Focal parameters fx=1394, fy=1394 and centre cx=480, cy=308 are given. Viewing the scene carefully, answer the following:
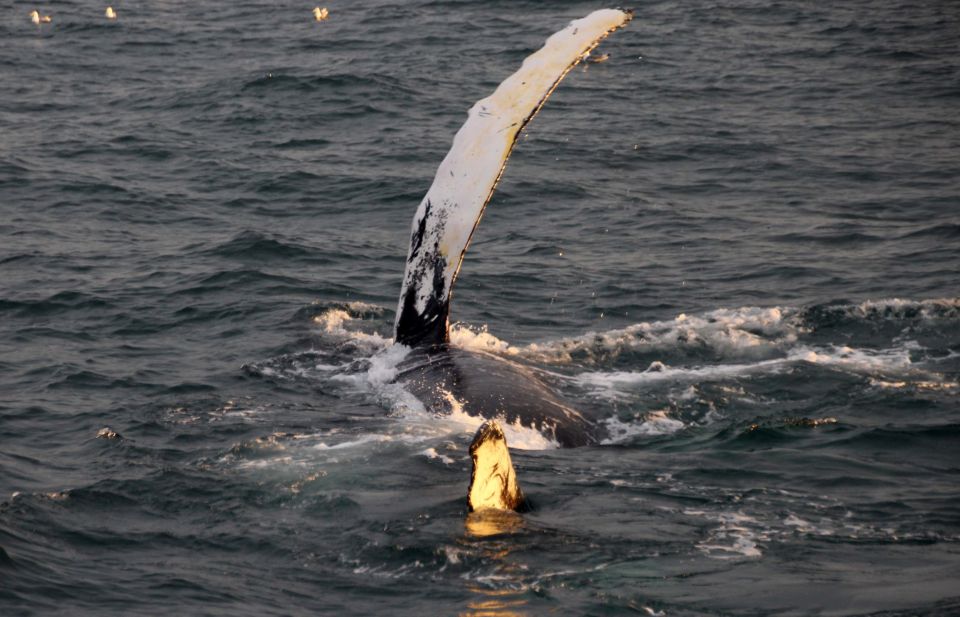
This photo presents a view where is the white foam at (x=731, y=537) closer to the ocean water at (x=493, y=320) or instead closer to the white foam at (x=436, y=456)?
the ocean water at (x=493, y=320)

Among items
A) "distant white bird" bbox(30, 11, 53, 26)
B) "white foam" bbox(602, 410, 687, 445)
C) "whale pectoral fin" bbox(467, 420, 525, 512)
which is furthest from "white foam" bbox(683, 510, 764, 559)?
"distant white bird" bbox(30, 11, 53, 26)

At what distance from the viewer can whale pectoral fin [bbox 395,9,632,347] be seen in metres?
9.83

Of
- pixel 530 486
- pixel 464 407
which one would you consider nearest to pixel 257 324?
pixel 464 407

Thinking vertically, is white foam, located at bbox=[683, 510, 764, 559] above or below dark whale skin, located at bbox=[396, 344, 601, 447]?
below

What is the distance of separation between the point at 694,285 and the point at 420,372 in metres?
5.26

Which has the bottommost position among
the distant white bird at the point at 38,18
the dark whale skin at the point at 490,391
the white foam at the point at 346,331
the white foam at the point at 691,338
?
the white foam at the point at 691,338

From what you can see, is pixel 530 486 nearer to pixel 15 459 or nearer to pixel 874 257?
pixel 15 459

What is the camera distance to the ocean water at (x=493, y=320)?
7.51 meters

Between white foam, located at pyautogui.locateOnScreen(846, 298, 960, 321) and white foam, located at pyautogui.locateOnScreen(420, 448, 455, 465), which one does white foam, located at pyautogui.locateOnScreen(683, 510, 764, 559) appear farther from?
white foam, located at pyautogui.locateOnScreen(846, 298, 960, 321)

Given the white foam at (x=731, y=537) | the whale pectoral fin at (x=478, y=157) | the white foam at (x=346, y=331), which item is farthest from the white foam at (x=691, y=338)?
the white foam at (x=731, y=537)

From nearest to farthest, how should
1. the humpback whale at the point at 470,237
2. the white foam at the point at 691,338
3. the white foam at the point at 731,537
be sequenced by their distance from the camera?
the white foam at the point at 731,537 < the humpback whale at the point at 470,237 < the white foam at the point at 691,338

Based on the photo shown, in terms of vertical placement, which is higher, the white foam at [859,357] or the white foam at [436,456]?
the white foam at [436,456]

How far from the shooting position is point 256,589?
7.35 meters

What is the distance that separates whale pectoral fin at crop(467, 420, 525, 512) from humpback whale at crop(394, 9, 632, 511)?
157 centimetres
